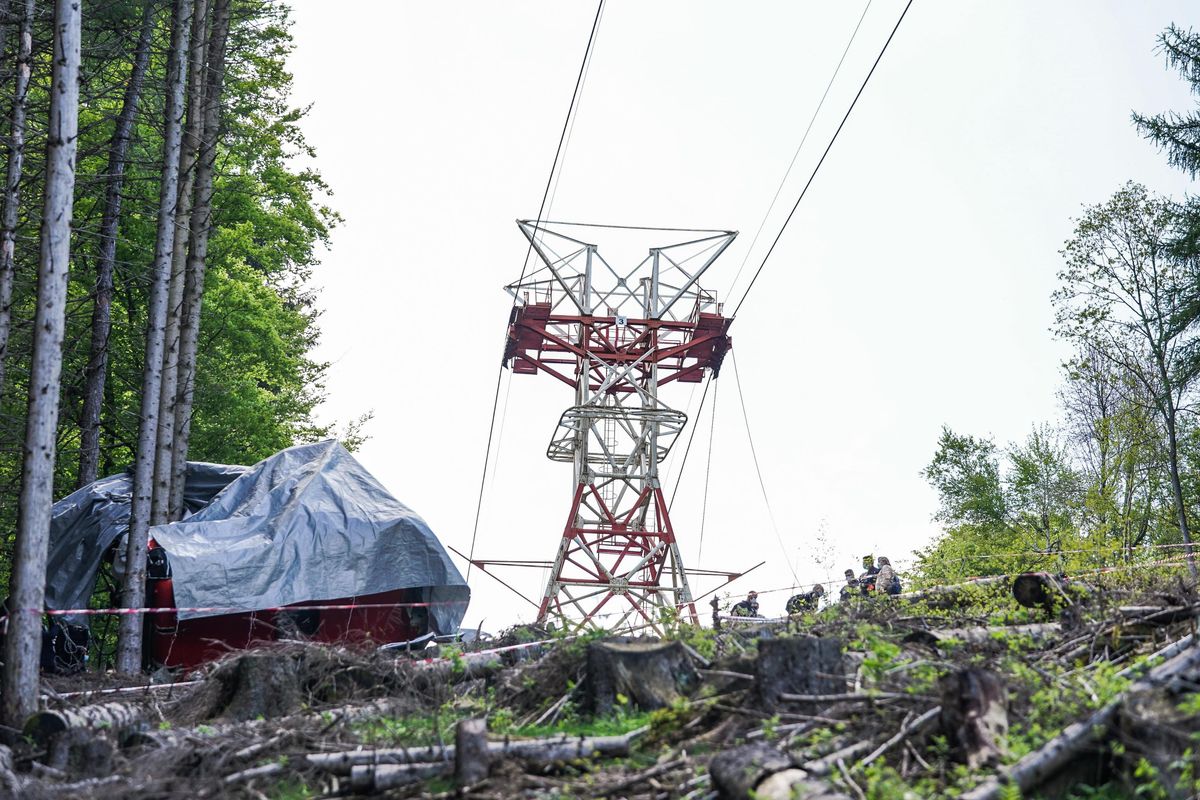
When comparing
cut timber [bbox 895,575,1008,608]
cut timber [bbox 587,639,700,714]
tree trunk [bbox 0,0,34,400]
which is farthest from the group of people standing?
tree trunk [bbox 0,0,34,400]

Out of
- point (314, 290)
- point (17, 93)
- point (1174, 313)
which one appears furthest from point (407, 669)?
point (314, 290)

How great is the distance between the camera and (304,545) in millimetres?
15172

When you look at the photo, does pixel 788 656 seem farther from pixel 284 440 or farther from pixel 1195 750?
pixel 284 440

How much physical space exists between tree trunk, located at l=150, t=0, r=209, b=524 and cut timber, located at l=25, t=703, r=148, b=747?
6476mm

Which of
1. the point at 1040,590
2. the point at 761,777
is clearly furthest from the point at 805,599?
the point at 761,777

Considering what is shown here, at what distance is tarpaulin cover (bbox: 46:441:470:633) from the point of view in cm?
1447

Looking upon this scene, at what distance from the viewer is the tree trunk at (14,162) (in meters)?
13.9

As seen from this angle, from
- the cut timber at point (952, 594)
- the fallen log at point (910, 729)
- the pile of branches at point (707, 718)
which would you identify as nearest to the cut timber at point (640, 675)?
the pile of branches at point (707, 718)

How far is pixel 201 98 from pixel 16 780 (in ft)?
42.8

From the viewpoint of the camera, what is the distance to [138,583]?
14.4m

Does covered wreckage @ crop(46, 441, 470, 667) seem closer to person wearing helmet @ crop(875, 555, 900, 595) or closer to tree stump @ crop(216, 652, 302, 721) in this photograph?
tree stump @ crop(216, 652, 302, 721)

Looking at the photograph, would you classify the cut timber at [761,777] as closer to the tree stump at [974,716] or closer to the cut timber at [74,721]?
the tree stump at [974,716]

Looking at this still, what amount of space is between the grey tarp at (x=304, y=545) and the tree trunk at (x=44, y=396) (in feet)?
12.1

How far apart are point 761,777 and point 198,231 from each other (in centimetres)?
1565
